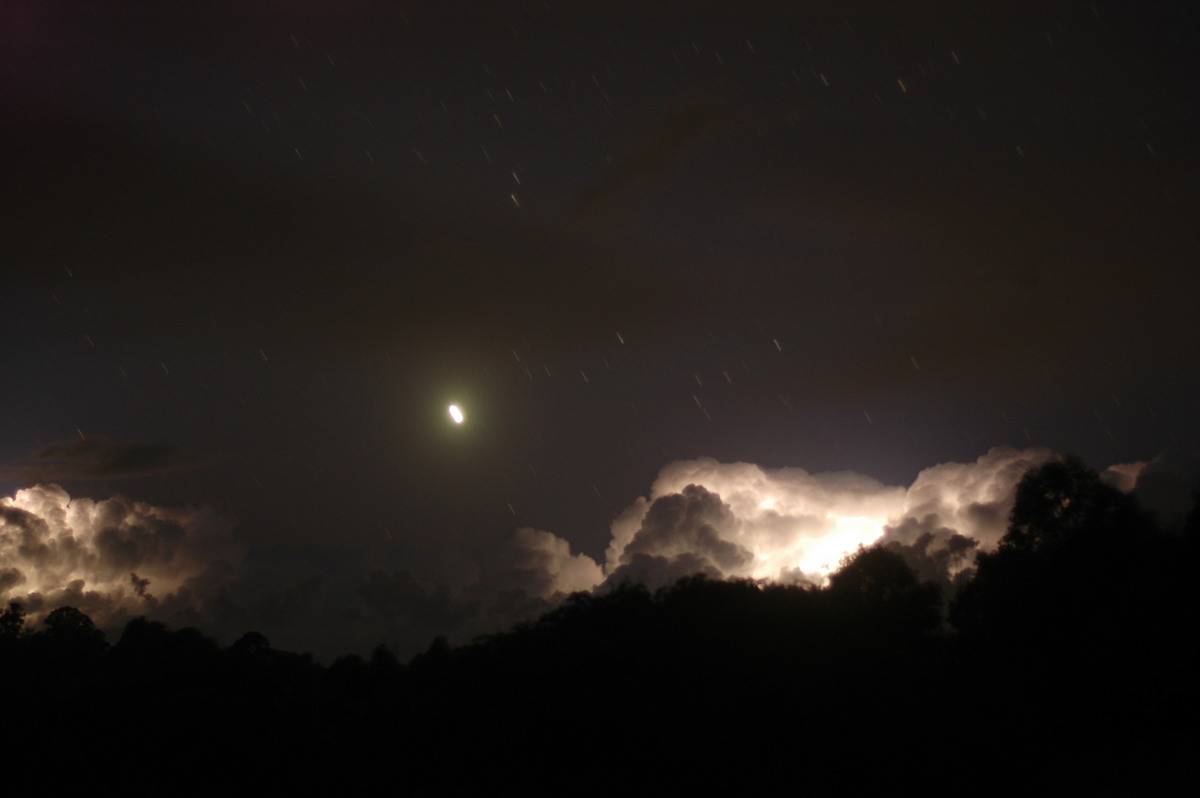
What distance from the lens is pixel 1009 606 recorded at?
3322 centimetres

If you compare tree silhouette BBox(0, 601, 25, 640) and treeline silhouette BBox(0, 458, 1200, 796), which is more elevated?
tree silhouette BBox(0, 601, 25, 640)

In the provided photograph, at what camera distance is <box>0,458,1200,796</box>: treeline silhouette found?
2008 cm

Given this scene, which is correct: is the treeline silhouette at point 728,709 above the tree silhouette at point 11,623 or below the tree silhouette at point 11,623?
below

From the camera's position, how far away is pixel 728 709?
806 inches

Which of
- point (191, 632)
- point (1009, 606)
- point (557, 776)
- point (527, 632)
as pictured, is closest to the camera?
point (557, 776)

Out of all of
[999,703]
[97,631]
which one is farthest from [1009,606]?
[97,631]

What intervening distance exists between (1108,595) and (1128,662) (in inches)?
112

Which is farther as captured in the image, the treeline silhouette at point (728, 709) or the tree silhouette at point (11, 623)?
the tree silhouette at point (11, 623)

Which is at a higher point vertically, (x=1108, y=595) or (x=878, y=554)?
(x=878, y=554)

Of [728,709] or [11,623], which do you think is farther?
[11,623]

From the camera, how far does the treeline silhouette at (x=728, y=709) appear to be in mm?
20078

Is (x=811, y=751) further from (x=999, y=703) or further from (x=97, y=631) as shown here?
(x=97, y=631)

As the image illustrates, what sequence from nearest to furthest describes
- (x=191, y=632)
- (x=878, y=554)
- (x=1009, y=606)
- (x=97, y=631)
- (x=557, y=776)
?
(x=557, y=776), (x=1009, y=606), (x=878, y=554), (x=191, y=632), (x=97, y=631)

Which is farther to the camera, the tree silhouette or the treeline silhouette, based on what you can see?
the tree silhouette
